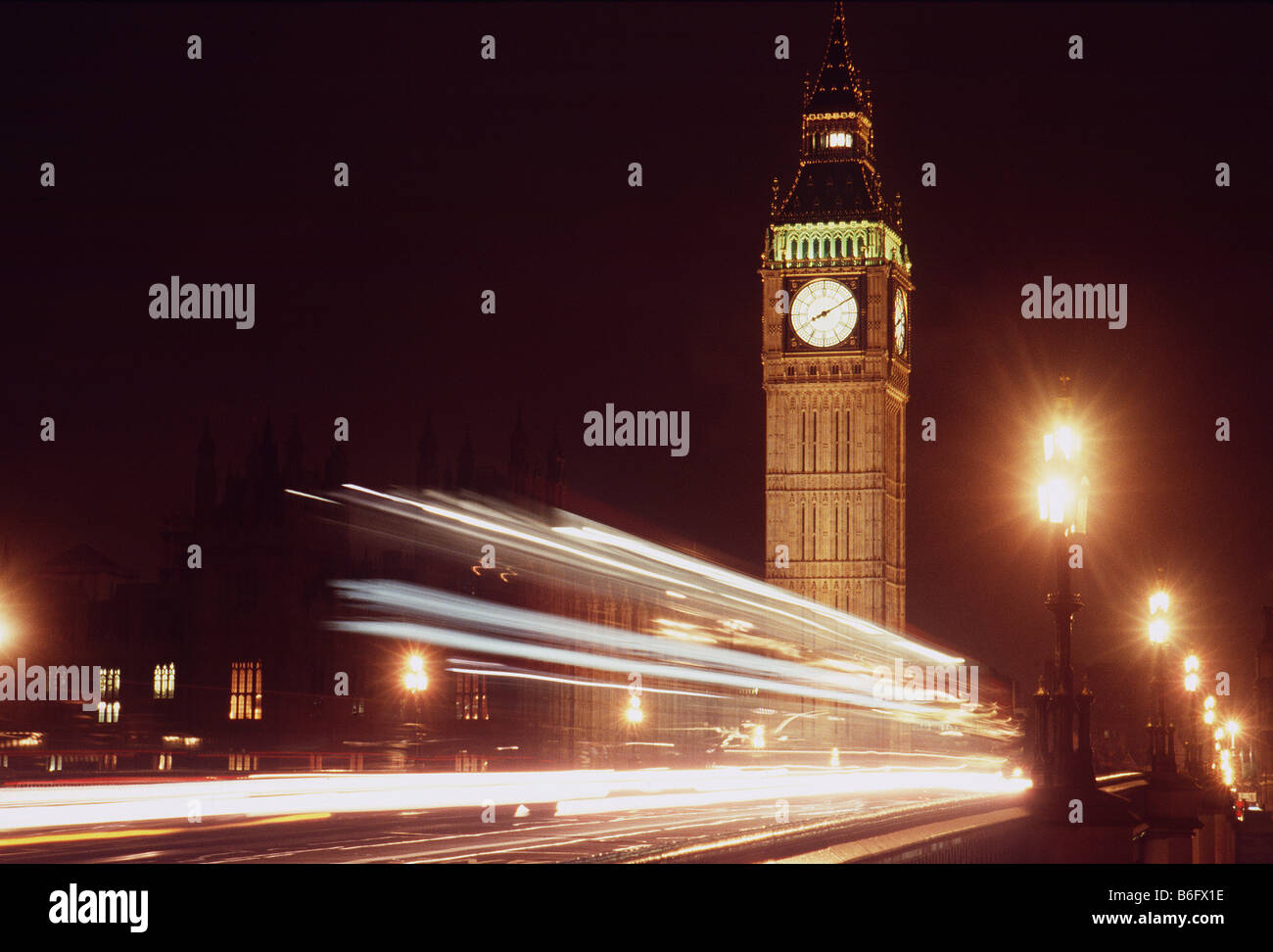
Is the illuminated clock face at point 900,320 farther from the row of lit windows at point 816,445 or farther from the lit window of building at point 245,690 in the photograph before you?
the lit window of building at point 245,690

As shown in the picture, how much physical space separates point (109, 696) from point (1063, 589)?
162ft

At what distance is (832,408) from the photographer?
117375mm

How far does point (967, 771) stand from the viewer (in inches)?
2367

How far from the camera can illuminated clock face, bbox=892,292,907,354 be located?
392ft

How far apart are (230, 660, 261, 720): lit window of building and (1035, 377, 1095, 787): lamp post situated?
45188 millimetres

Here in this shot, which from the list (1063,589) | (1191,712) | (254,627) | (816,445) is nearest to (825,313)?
(816,445)

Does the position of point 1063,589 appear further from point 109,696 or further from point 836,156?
point 836,156

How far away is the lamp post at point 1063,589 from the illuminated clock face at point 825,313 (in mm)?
98110

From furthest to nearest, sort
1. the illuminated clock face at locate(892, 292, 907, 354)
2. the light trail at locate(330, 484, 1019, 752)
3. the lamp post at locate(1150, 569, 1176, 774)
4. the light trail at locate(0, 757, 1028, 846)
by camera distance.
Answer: the illuminated clock face at locate(892, 292, 907, 354)
the light trail at locate(330, 484, 1019, 752)
the lamp post at locate(1150, 569, 1176, 774)
the light trail at locate(0, 757, 1028, 846)

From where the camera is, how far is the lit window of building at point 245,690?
61.4m

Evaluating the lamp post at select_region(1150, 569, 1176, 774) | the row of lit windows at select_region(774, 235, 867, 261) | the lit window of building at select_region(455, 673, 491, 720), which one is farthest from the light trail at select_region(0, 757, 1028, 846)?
the row of lit windows at select_region(774, 235, 867, 261)

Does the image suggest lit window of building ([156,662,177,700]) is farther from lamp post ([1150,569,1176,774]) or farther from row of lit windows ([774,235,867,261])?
row of lit windows ([774,235,867,261])
